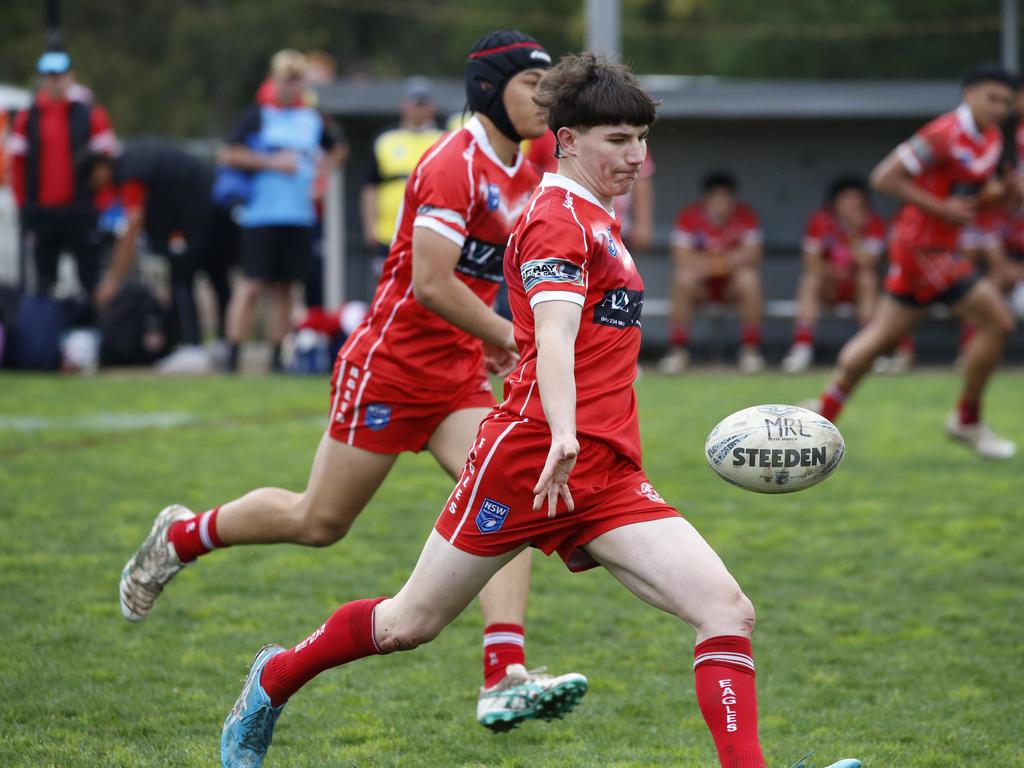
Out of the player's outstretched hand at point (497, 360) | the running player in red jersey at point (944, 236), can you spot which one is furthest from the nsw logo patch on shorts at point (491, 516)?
the running player in red jersey at point (944, 236)

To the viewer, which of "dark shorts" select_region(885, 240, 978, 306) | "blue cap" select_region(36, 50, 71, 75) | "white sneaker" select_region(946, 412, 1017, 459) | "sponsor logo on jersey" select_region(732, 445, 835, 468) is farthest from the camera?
"blue cap" select_region(36, 50, 71, 75)

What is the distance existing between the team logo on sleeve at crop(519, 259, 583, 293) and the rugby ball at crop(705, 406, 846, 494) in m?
0.68

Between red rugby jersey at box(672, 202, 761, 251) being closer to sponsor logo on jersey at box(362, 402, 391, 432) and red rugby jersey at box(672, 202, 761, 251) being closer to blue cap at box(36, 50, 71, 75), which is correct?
blue cap at box(36, 50, 71, 75)

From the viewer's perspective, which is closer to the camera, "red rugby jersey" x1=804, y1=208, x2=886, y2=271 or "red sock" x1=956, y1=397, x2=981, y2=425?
"red sock" x1=956, y1=397, x2=981, y2=425

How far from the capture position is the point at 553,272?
3.61 meters

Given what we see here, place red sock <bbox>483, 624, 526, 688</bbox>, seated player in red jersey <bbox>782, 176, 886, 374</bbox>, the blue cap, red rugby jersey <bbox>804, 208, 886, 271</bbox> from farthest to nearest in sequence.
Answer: red rugby jersey <bbox>804, 208, 886, 271</bbox>, seated player in red jersey <bbox>782, 176, 886, 374</bbox>, the blue cap, red sock <bbox>483, 624, 526, 688</bbox>

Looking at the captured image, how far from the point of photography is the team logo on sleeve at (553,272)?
A: 11.8ft

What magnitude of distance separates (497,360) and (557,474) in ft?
5.09

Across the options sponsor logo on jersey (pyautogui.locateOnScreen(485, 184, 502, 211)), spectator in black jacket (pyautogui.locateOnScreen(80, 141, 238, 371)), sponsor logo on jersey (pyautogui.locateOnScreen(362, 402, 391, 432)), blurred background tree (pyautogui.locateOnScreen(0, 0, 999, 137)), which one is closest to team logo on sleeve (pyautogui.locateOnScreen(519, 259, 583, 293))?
sponsor logo on jersey (pyautogui.locateOnScreen(485, 184, 502, 211))

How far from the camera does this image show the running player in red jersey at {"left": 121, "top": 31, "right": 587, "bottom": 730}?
4.64 m

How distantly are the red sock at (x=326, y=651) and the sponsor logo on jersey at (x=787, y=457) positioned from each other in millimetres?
1052

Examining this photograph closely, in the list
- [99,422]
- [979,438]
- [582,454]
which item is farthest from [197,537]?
[99,422]

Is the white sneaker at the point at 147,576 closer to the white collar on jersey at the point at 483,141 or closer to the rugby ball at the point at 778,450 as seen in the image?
the white collar on jersey at the point at 483,141

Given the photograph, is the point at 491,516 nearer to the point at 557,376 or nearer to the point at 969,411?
the point at 557,376
